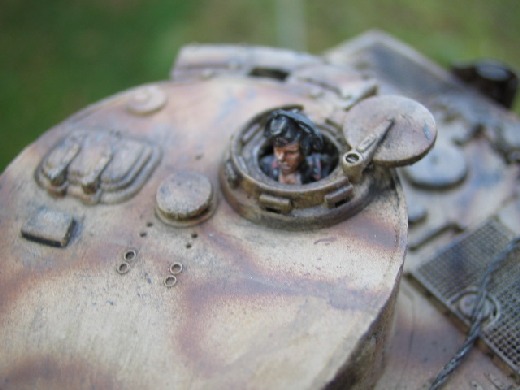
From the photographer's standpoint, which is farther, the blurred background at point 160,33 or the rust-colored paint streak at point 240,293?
the blurred background at point 160,33

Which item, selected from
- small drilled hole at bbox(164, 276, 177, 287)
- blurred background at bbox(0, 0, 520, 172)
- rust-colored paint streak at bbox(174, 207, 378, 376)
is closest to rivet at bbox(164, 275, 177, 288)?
small drilled hole at bbox(164, 276, 177, 287)

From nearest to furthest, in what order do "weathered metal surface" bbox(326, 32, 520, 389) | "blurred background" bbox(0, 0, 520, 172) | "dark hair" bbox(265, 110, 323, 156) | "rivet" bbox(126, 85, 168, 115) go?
"dark hair" bbox(265, 110, 323, 156) < "weathered metal surface" bbox(326, 32, 520, 389) < "rivet" bbox(126, 85, 168, 115) < "blurred background" bbox(0, 0, 520, 172)

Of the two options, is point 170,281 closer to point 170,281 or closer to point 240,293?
point 170,281

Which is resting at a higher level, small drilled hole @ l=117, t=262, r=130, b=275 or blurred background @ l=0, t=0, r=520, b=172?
small drilled hole @ l=117, t=262, r=130, b=275

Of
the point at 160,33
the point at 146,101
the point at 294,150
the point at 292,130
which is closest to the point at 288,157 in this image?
the point at 294,150

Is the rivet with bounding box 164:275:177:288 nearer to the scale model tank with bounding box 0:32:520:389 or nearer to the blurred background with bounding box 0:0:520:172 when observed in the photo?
the scale model tank with bounding box 0:32:520:389

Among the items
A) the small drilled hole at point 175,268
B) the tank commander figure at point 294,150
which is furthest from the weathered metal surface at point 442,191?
the small drilled hole at point 175,268

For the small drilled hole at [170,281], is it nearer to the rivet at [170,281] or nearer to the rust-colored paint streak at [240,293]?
the rivet at [170,281]

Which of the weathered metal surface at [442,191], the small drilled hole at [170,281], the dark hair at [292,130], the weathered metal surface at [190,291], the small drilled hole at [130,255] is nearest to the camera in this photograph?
the weathered metal surface at [190,291]
